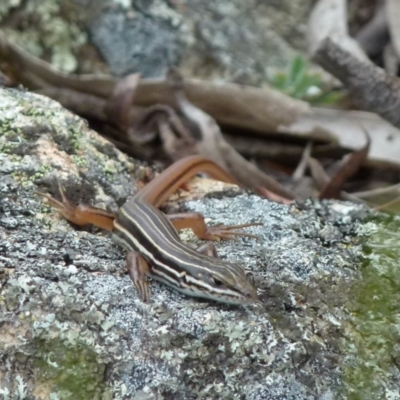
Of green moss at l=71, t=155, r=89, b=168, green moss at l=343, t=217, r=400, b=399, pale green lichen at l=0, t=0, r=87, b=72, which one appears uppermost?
green moss at l=343, t=217, r=400, b=399

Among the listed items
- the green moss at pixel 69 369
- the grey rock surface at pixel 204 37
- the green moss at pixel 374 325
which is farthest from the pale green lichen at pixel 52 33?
the green moss at pixel 69 369

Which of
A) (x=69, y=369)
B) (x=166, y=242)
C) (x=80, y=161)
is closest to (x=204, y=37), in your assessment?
(x=80, y=161)

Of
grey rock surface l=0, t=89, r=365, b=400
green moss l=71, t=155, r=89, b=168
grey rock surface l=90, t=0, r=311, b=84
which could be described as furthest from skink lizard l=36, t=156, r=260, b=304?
grey rock surface l=90, t=0, r=311, b=84

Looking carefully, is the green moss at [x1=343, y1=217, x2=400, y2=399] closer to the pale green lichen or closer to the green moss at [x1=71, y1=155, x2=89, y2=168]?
the green moss at [x1=71, y1=155, x2=89, y2=168]

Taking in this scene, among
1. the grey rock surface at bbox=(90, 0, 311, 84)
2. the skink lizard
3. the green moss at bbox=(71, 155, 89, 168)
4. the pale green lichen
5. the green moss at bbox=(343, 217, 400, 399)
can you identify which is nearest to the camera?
the green moss at bbox=(343, 217, 400, 399)

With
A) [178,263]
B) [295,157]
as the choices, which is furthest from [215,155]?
[178,263]

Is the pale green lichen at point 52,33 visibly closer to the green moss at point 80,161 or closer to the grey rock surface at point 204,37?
the grey rock surface at point 204,37

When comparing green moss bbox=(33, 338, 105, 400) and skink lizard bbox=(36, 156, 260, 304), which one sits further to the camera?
skink lizard bbox=(36, 156, 260, 304)

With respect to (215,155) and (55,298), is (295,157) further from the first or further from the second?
(55,298)
